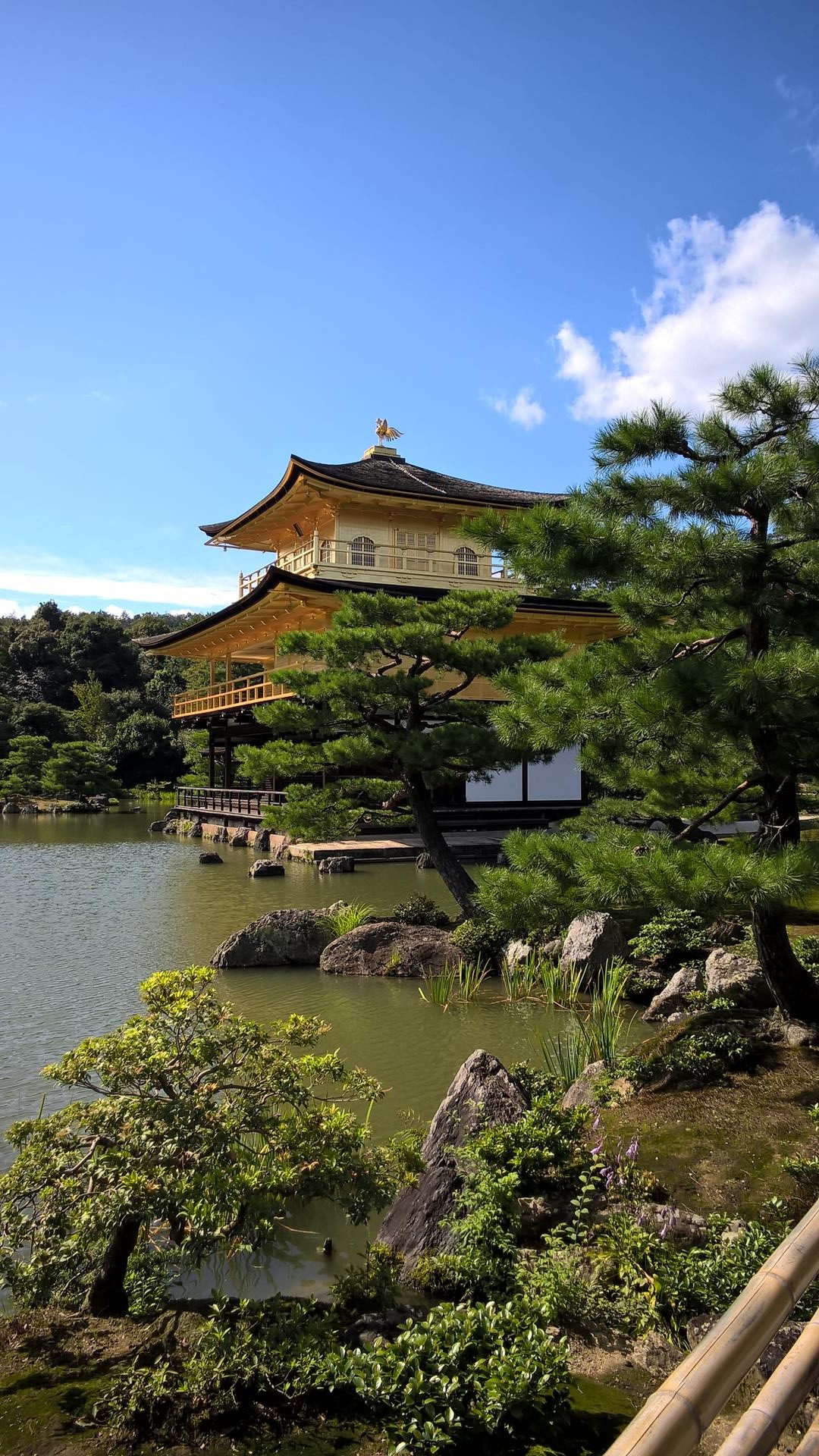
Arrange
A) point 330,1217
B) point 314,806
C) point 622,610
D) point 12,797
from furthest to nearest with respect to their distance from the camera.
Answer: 1. point 12,797
2. point 314,806
3. point 622,610
4. point 330,1217

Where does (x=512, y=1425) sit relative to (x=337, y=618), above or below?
below

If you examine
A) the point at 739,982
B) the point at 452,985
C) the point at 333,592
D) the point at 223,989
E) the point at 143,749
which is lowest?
the point at 223,989

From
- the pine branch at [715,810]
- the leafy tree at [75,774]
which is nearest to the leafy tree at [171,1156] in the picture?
the pine branch at [715,810]

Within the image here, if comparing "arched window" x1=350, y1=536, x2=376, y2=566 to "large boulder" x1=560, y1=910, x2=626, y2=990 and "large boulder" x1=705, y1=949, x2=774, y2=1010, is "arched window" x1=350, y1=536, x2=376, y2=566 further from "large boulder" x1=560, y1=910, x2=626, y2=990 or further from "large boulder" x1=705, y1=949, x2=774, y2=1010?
"large boulder" x1=705, y1=949, x2=774, y2=1010

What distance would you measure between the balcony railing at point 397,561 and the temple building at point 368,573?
3cm

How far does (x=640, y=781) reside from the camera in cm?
518

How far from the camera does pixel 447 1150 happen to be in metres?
3.55

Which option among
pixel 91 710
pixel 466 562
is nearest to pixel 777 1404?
pixel 466 562

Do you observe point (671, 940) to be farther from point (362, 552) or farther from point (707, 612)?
point (362, 552)

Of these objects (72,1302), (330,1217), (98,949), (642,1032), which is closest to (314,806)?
(98,949)

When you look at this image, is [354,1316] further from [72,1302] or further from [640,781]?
[640,781]

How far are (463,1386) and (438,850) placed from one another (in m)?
6.61

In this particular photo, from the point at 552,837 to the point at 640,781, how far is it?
40.0 inches

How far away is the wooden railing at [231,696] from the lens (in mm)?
18269
